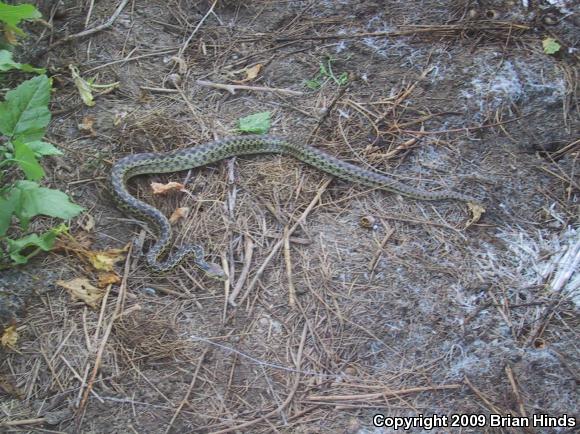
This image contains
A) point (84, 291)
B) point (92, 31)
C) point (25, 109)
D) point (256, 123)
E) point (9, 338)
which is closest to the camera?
point (25, 109)

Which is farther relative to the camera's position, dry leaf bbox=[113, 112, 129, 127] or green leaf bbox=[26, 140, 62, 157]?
dry leaf bbox=[113, 112, 129, 127]

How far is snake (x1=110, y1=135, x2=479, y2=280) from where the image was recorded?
5.11m

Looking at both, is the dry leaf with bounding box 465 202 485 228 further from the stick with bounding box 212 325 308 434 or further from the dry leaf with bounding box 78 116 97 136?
the dry leaf with bounding box 78 116 97 136

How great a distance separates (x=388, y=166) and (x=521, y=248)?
4.89ft

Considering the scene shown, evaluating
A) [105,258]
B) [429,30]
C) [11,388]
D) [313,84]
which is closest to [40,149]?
[105,258]

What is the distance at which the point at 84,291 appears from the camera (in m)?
4.76

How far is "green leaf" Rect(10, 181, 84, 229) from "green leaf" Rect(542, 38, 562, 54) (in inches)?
199

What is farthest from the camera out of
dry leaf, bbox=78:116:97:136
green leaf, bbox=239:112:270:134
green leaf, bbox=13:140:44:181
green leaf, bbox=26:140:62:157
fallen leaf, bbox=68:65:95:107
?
green leaf, bbox=239:112:270:134

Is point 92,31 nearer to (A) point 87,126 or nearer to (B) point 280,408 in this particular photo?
A: (A) point 87,126

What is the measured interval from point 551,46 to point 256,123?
3278mm

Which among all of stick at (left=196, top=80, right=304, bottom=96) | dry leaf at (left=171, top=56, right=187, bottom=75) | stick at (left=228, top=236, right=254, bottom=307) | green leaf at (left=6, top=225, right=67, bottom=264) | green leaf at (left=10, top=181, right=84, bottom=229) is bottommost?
stick at (left=228, top=236, right=254, bottom=307)

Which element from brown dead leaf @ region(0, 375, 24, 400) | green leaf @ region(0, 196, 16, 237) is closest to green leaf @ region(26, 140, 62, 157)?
green leaf @ region(0, 196, 16, 237)

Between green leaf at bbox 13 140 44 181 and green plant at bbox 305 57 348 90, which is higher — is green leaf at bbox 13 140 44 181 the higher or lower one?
the higher one

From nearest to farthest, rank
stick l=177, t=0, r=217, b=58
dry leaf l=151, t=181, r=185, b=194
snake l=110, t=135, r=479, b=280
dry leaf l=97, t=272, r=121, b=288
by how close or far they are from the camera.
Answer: dry leaf l=97, t=272, r=121, b=288, snake l=110, t=135, r=479, b=280, dry leaf l=151, t=181, r=185, b=194, stick l=177, t=0, r=217, b=58
